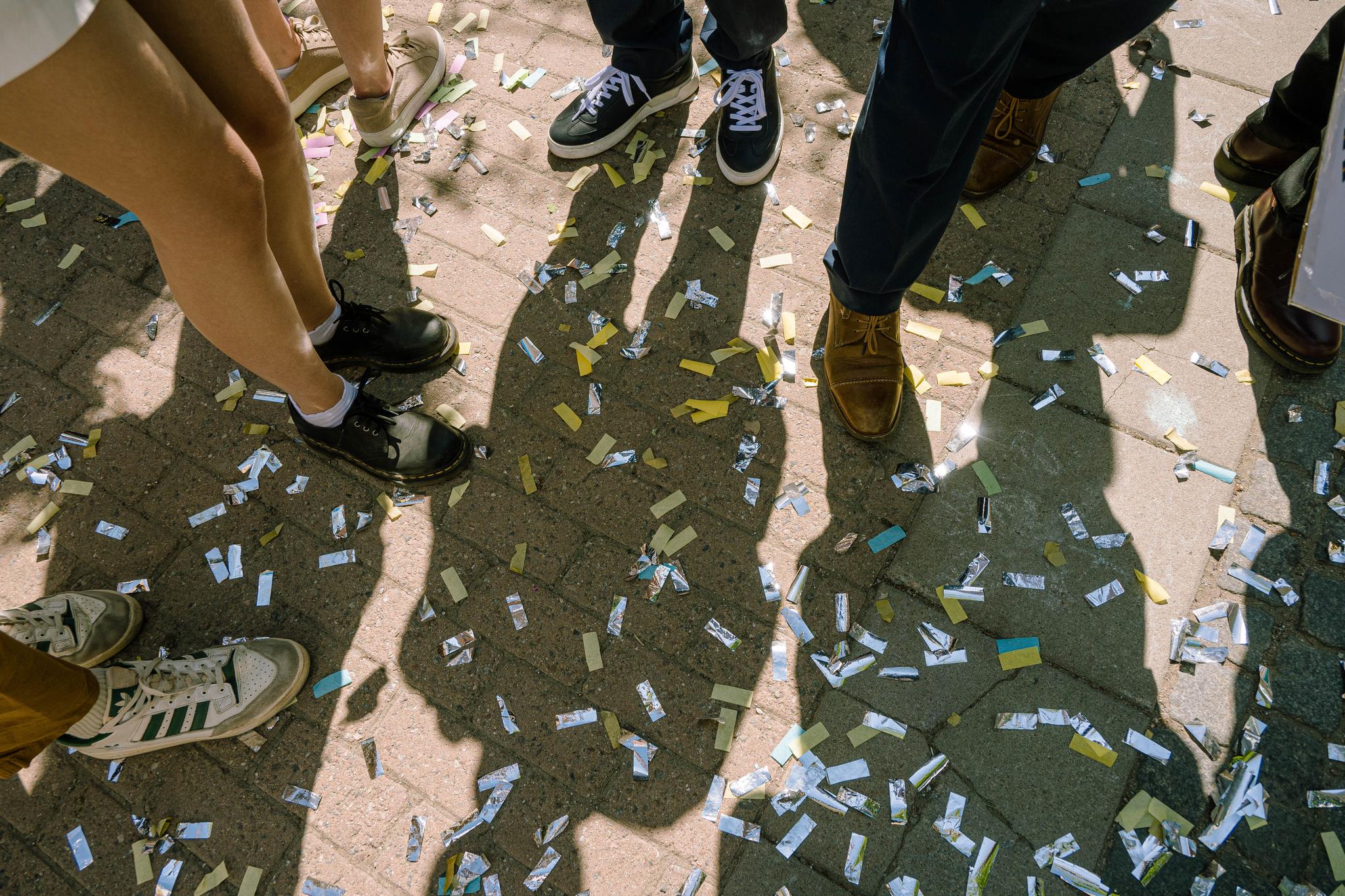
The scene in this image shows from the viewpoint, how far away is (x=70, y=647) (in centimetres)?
233

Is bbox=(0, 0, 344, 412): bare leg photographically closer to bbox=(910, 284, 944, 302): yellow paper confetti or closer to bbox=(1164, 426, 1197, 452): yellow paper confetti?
bbox=(910, 284, 944, 302): yellow paper confetti

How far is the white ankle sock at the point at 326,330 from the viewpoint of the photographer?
9.04 ft

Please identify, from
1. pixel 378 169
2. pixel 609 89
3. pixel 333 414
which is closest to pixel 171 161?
pixel 333 414

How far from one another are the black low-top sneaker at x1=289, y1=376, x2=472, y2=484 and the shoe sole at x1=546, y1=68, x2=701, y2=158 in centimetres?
138

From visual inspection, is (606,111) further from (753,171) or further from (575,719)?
(575,719)

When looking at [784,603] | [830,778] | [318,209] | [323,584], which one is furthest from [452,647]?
[318,209]

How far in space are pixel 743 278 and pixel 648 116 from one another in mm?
1021

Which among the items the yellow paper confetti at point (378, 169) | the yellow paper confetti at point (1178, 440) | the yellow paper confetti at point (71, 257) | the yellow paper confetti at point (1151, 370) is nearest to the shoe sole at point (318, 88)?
the yellow paper confetti at point (378, 169)

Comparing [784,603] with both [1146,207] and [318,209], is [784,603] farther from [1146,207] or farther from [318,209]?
[318,209]

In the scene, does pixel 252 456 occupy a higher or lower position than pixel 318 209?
lower

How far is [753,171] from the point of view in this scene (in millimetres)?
3203

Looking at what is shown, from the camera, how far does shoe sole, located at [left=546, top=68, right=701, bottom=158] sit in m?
3.36

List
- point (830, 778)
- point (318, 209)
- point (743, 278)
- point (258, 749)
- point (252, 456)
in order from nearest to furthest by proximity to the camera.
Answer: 1. point (830, 778)
2. point (258, 749)
3. point (252, 456)
4. point (743, 278)
5. point (318, 209)

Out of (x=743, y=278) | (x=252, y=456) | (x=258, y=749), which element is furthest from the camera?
(x=743, y=278)
